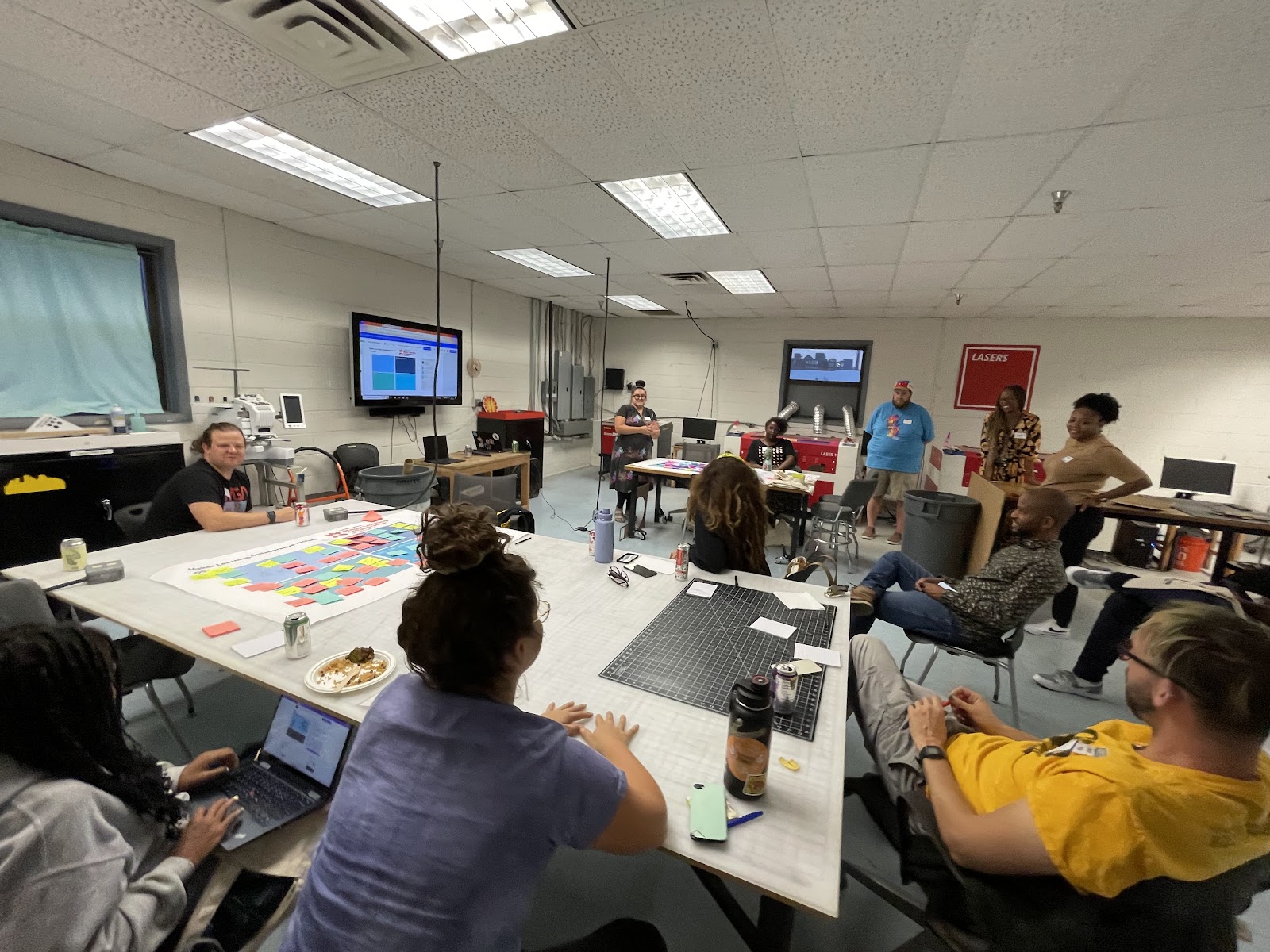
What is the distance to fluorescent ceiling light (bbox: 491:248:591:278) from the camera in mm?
4266

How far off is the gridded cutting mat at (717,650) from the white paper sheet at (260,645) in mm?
923

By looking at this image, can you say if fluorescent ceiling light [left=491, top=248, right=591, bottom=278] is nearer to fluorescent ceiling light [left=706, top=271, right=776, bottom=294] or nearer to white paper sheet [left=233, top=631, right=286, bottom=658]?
fluorescent ceiling light [left=706, top=271, right=776, bottom=294]

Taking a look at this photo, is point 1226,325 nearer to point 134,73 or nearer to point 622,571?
point 622,571

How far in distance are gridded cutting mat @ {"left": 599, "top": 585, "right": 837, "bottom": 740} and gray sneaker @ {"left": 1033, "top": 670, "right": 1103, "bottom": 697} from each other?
1.82 m

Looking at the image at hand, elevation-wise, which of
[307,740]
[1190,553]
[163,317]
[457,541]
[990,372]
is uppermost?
[990,372]

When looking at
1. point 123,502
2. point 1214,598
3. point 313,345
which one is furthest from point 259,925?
point 313,345

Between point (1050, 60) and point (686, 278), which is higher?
point (686, 278)

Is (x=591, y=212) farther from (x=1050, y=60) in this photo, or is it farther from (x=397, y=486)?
(x=397, y=486)

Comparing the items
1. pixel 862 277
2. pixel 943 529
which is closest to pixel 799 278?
pixel 862 277

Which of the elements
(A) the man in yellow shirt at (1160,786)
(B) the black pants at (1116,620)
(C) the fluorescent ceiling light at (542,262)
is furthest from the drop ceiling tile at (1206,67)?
(C) the fluorescent ceiling light at (542,262)

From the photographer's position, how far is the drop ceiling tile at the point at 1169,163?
5.93ft

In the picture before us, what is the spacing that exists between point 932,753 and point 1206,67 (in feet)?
7.31

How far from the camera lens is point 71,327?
2887 mm

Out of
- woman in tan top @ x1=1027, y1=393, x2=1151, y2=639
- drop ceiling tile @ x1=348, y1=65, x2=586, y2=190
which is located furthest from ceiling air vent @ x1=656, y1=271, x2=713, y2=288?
woman in tan top @ x1=1027, y1=393, x2=1151, y2=639
